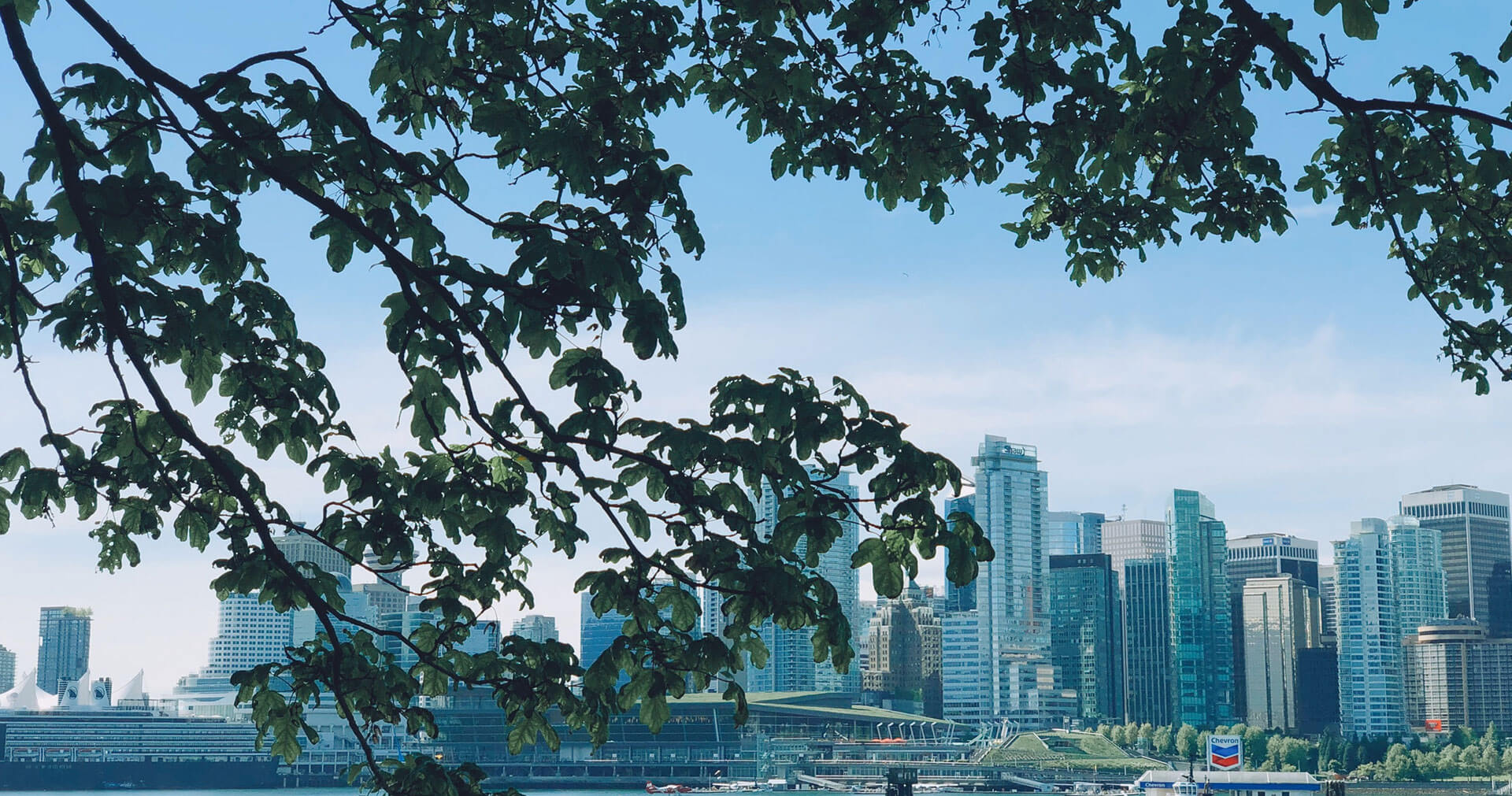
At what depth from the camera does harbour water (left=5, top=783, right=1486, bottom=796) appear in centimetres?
14125

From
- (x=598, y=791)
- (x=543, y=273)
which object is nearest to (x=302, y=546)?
(x=543, y=273)

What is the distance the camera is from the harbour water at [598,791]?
14125cm

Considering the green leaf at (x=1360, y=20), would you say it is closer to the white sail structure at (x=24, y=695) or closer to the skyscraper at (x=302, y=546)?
the skyscraper at (x=302, y=546)

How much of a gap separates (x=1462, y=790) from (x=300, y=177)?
15766cm

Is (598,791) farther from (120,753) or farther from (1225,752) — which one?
(1225,752)

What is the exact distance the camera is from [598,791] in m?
163

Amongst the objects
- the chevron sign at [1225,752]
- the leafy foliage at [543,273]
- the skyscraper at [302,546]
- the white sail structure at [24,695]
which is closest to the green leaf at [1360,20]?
the leafy foliage at [543,273]

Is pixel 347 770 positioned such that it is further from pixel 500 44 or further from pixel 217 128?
pixel 500 44

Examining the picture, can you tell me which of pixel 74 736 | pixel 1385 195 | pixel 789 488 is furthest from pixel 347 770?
pixel 74 736

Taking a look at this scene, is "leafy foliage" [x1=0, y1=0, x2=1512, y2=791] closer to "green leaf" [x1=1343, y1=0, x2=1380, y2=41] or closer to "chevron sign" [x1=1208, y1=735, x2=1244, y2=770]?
"green leaf" [x1=1343, y1=0, x2=1380, y2=41]

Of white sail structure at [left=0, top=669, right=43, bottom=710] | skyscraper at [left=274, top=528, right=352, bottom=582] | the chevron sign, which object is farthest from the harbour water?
skyscraper at [left=274, top=528, right=352, bottom=582]

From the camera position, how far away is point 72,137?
6051 mm

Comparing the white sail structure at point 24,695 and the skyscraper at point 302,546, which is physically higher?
the skyscraper at point 302,546

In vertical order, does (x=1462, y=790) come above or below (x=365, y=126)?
below
